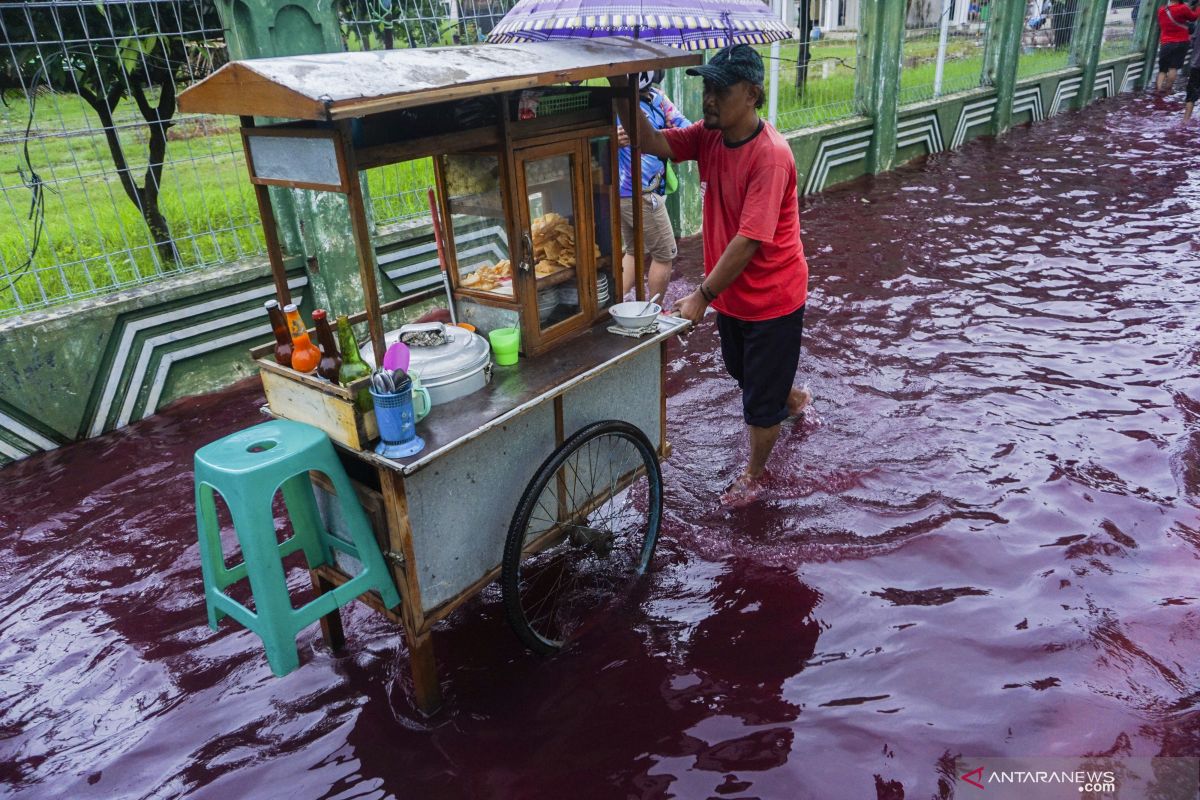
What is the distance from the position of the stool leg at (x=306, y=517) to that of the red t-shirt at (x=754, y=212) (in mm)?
1850

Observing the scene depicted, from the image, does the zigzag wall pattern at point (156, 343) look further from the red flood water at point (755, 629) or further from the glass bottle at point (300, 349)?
the glass bottle at point (300, 349)

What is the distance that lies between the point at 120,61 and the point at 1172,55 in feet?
59.0

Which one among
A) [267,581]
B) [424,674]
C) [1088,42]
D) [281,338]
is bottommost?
[424,674]

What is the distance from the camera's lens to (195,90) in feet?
7.29

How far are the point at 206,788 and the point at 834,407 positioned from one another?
3601 mm

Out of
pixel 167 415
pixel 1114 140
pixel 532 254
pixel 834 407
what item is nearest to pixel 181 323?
pixel 167 415

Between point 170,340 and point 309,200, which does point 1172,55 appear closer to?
point 309,200

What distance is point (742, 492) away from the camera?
3830 millimetres

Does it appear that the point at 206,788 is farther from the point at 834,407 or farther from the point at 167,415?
the point at 834,407

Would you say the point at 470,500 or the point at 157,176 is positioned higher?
the point at 157,176

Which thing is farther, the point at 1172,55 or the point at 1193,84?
the point at 1172,55

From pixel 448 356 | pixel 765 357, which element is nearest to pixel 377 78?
pixel 448 356

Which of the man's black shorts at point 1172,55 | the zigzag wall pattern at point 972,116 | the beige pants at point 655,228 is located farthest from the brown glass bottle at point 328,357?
the man's black shorts at point 1172,55

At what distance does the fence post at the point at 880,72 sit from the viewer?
9336 millimetres
